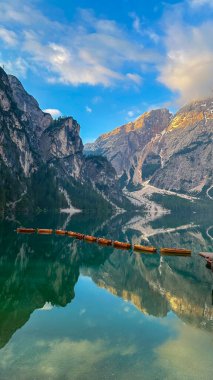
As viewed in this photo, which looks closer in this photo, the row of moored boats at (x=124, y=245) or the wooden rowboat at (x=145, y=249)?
the row of moored boats at (x=124, y=245)

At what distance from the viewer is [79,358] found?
94.9 feet

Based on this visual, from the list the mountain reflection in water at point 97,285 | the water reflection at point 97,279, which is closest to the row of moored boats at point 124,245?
the mountain reflection in water at point 97,285

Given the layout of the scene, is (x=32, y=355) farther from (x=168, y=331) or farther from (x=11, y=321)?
(x=168, y=331)

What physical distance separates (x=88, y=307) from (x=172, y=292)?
56.2 ft

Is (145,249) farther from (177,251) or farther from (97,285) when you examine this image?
(97,285)

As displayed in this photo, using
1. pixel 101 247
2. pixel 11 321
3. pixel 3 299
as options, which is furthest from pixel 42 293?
pixel 101 247

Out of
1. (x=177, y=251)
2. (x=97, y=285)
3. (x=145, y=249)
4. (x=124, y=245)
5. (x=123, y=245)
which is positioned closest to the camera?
(x=97, y=285)

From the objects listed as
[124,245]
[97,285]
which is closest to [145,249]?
[124,245]

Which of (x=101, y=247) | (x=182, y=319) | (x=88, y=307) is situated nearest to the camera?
(x=182, y=319)

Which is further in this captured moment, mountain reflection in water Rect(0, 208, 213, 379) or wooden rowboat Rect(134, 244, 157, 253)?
wooden rowboat Rect(134, 244, 157, 253)

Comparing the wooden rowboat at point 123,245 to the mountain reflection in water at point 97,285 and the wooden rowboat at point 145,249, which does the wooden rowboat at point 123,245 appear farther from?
the wooden rowboat at point 145,249

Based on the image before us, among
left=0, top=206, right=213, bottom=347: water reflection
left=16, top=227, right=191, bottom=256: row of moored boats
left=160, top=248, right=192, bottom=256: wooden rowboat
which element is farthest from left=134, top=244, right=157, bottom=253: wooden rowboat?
left=0, top=206, right=213, bottom=347: water reflection

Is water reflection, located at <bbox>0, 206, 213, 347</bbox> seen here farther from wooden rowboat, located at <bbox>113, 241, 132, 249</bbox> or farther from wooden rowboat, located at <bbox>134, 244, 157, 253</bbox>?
wooden rowboat, located at <bbox>134, 244, 157, 253</bbox>

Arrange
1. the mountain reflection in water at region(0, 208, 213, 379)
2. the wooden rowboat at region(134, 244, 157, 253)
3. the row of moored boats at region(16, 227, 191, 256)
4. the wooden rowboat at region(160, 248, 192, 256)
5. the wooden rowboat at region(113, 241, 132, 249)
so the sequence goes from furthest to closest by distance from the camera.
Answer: the wooden rowboat at region(113, 241, 132, 249), the wooden rowboat at region(134, 244, 157, 253), the row of moored boats at region(16, 227, 191, 256), the wooden rowboat at region(160, 248, 192, 256), the mountain reflection in water at region(0, 208, 213, 379)
